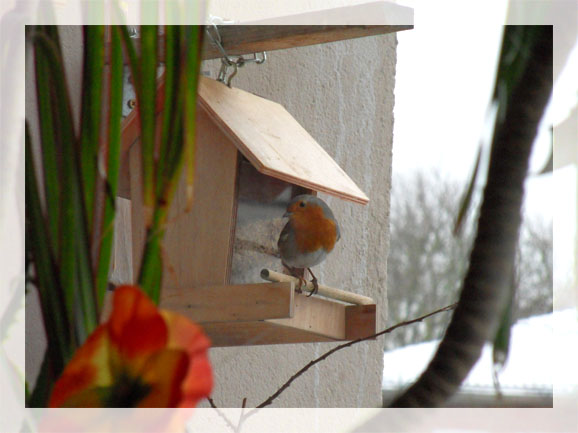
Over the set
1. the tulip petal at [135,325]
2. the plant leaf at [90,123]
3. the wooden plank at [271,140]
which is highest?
the wooden plank at [271,140]

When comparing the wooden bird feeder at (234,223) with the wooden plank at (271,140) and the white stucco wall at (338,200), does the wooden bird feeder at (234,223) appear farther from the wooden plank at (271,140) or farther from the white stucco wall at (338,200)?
the white stucco wall at (338,200)

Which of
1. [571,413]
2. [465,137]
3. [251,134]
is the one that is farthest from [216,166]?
[571,413]

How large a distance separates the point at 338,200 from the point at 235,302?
29.7 inches

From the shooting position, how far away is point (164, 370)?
0.39m

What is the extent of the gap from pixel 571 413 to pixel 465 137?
197mm

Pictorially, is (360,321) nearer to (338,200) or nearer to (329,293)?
(329,293)

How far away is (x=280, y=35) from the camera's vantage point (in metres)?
0.88

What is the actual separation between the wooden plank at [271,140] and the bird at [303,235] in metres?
0.04

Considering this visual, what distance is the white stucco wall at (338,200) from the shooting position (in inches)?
58.8

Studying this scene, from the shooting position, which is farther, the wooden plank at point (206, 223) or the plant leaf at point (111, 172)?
the wooden plank at point (206, 223)

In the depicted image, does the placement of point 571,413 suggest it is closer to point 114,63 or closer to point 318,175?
point 114,63

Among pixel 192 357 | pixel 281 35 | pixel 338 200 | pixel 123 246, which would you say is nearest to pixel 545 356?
pixel 192 357

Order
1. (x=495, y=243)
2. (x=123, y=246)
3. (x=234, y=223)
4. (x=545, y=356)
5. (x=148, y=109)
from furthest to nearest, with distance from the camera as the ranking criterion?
(x=123, y=246) → (x=234, y=223) → (x=545, y=356) → (x=148, y=109) → (x=495, y=243)

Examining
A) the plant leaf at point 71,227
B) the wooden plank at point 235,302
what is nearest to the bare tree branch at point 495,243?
the plant leaf at point 71,227
